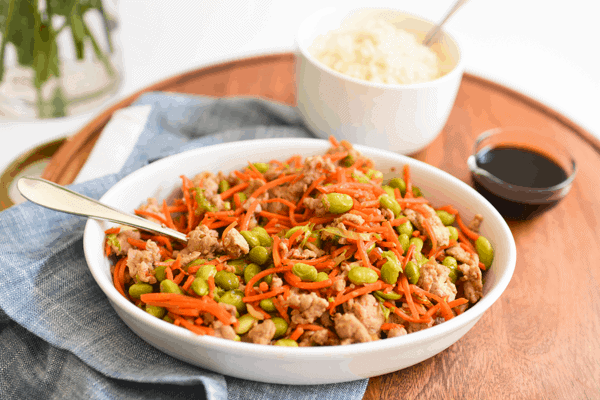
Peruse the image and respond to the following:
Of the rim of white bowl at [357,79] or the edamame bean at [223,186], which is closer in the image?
the edamame bean at [223,186]

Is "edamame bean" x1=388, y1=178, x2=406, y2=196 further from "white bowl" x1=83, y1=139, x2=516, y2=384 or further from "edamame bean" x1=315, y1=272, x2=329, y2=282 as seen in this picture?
"edamame bean" x1=315, y1=272, x2=329, y2=282

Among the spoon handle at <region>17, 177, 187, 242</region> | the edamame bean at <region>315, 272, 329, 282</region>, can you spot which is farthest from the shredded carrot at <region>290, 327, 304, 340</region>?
the spoon handle at <region>17, 177, 187, 242</region>

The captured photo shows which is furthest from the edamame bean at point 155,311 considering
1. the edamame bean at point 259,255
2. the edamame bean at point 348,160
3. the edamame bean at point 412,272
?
the edamame bean at point 348,160

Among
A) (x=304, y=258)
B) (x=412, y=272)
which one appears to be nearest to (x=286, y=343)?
(x=304, y=258)

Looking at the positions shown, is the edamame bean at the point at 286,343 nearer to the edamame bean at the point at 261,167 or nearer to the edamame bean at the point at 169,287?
the edamame bean at the point at 169,287

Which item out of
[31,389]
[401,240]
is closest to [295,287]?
[401,240]

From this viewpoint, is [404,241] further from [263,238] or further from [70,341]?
[70,341]
